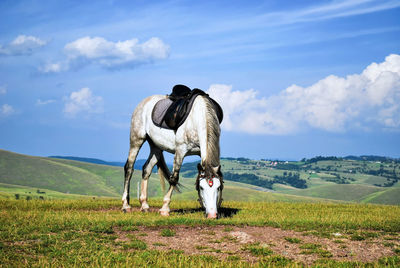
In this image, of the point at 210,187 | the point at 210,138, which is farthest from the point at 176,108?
the point at 210,187

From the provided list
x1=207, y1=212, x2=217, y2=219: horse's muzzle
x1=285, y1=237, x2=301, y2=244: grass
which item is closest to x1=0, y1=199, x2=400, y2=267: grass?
x1=207, y1=212, x2=217, y2=219: horse's muzzle

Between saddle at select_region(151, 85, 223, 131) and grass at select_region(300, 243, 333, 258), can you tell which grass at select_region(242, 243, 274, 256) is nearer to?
grass at select_region(300, 243, 333, 258)

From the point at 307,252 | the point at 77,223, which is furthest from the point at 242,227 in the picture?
the point at 77,223

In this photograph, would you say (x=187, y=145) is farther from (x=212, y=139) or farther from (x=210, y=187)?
(x=210, y=187)

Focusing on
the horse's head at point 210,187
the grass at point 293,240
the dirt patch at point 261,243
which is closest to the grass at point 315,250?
the dirt patch at point 261,243

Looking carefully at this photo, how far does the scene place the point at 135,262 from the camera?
30.5ft

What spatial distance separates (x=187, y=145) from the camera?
16.6m

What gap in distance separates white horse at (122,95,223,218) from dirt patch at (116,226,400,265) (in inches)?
65.9

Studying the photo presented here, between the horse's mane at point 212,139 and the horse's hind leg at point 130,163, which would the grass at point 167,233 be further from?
the horse's hind leg at point 130,163

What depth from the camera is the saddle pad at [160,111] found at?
1801 centimetres

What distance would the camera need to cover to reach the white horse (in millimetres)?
14531

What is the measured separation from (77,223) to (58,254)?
347 cm

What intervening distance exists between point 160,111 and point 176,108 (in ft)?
4.65

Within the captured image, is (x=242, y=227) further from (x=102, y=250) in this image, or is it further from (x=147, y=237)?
(x=102, y=250)
